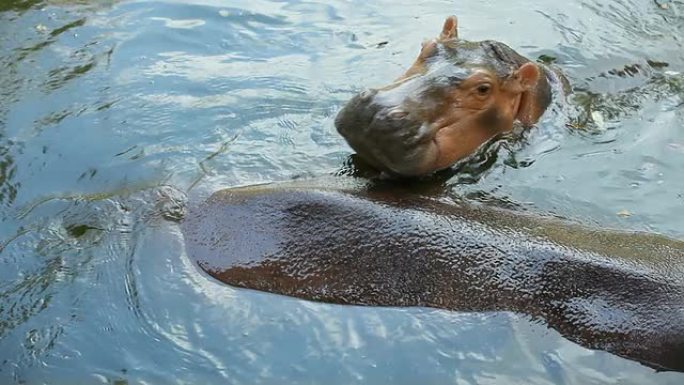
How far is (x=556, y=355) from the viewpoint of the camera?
4.97 meters

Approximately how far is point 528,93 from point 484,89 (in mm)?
741

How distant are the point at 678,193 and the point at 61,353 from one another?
460cm

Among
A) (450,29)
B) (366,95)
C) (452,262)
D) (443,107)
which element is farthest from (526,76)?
(452,262)

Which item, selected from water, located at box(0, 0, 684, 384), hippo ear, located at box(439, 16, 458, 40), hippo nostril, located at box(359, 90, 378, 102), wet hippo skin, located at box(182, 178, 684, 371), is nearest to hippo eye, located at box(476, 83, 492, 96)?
water, located at box(0, 0, 684, 384)

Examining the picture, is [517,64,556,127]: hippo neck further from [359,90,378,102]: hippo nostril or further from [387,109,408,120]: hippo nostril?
[359,90,378,102]: hippo nostril

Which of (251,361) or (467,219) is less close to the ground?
(467,219)

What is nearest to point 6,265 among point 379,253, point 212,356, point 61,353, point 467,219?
point 61,353

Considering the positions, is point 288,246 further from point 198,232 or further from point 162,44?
point 162,44

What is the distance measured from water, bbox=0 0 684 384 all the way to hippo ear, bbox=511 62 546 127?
0.15 metres

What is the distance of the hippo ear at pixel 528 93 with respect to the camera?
6.97 meters

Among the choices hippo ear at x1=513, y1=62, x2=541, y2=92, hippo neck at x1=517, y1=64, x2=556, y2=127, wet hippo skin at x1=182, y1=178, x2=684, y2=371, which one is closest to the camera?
wet hippo skin at x1=182, y1=178, x2=684, y2=371

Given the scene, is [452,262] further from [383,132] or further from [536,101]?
[536,101]

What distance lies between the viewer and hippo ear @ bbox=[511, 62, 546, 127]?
6.97 m

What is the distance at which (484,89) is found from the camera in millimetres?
6664
